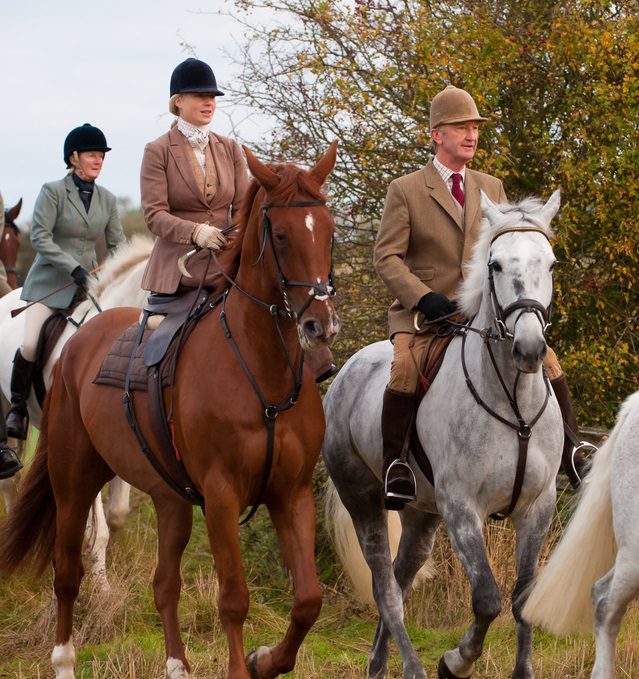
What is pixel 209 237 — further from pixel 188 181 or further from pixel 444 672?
pixel 444 672

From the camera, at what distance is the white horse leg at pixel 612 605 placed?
5473mm

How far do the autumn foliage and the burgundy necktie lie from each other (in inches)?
78.9

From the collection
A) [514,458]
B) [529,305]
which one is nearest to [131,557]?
[514,458]

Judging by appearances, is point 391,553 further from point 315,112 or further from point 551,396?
point 315,112

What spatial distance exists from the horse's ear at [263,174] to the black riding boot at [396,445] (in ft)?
5.02

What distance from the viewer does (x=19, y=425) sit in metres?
9.77

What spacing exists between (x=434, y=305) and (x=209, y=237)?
1291mm

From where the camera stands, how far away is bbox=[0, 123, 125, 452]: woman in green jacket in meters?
9.61

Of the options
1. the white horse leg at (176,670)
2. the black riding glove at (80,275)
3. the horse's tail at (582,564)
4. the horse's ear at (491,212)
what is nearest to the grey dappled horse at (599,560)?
the horse's tail at (582,564)

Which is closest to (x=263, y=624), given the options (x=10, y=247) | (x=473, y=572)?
(x=473, y=572)

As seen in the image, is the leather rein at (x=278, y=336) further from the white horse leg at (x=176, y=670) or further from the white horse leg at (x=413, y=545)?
the white horse leg at (x=413, y=545)

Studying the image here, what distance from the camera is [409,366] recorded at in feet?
21.1

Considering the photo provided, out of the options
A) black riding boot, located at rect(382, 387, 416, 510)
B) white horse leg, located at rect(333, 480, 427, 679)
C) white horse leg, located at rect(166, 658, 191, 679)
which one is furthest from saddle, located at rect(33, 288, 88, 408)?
black riding boot, located at rect(382, 387, 416, 510)

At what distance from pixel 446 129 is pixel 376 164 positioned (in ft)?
9.00
